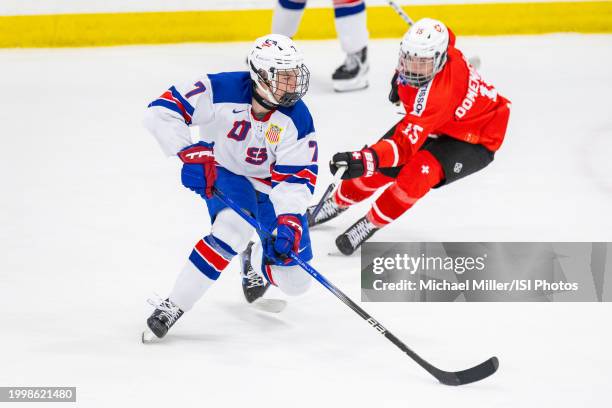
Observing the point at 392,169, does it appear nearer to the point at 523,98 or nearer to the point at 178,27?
the point at 523,98

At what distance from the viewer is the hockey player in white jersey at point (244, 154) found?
304cm

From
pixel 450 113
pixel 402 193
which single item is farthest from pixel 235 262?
pixel 450 113

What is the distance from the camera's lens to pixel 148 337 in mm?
3104

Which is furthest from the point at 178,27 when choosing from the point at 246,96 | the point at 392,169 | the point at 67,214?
the point at 246,96

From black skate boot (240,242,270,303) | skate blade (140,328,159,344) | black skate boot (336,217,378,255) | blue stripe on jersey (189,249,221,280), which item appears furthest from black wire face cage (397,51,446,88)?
skate blade (140,328,159,344)

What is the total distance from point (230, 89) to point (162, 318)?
0.76 meters

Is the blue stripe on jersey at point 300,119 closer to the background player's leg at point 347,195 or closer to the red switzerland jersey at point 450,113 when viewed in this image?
the red switzerland jersey at point 450,113

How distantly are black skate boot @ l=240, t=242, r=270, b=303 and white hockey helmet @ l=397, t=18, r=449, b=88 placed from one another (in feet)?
3.16

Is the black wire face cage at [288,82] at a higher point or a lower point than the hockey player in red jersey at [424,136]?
higher

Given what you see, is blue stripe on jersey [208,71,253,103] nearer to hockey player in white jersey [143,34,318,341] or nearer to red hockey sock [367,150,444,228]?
hockey player in white jersey [143,34,318,341]

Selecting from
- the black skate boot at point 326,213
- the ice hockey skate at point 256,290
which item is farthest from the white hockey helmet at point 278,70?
the black skate boot at point 326,213

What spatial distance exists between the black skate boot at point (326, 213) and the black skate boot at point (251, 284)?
28.9 inches

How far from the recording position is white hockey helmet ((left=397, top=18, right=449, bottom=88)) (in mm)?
3689

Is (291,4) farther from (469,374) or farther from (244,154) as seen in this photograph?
(469,374)
